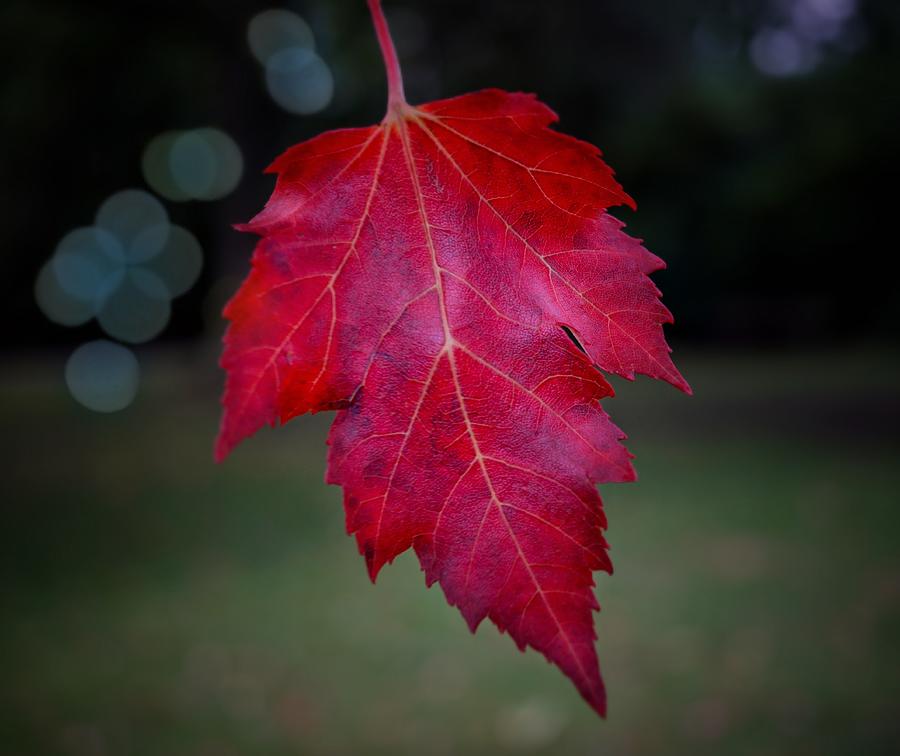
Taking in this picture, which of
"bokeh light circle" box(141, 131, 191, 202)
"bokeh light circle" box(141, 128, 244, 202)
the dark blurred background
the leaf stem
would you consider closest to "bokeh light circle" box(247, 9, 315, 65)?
the dark blurred background

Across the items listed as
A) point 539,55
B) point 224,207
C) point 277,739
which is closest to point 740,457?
point 539,55

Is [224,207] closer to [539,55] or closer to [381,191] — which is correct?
[539,55]

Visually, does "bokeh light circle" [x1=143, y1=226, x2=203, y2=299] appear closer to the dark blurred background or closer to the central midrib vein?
the dark blurred background

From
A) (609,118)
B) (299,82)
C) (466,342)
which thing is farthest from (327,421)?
(609,118)

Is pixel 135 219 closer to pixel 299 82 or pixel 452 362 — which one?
pixel 299 82

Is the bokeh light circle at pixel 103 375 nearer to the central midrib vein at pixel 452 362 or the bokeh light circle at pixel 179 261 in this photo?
the bokeh light circle at pixel 179 261

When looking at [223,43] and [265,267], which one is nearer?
[265,267]

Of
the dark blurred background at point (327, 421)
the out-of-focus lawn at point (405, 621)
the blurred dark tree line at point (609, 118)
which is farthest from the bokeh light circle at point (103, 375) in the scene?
the out-of-focus lawn at point (405, 621)
